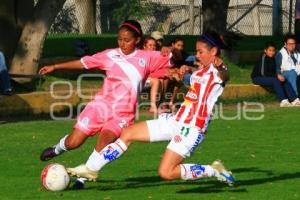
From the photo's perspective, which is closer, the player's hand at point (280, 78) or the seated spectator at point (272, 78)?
the seated spectator at point (272, 78)

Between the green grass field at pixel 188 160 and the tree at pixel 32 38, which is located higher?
the tree at pixel 32 38

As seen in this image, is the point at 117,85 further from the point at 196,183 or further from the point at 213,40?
the point at 196,183

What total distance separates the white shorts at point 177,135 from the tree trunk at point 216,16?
55.3 feet

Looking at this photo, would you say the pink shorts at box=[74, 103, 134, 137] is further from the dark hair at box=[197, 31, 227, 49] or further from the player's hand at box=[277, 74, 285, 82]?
the player's hand at box=[277, 74, 285, 82]

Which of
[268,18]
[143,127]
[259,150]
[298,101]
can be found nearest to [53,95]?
[298,101]

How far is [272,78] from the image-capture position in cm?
2427

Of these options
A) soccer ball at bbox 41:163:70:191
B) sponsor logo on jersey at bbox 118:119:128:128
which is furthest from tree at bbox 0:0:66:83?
soccer ball at bbox 41:163:70:191

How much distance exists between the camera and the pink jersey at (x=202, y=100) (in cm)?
1125

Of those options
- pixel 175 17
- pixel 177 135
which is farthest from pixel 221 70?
pixel 175 17

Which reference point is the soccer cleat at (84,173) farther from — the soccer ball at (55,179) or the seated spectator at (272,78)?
the seated spectator at (272,78)

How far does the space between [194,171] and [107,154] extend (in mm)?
969

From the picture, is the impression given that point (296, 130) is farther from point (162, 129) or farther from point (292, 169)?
point (162, 129)

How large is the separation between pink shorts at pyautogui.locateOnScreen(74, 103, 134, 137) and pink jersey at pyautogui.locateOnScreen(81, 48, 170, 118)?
0.05m

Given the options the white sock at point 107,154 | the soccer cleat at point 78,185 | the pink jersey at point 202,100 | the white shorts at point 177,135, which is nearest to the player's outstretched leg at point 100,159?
the white sock at point 107,154
